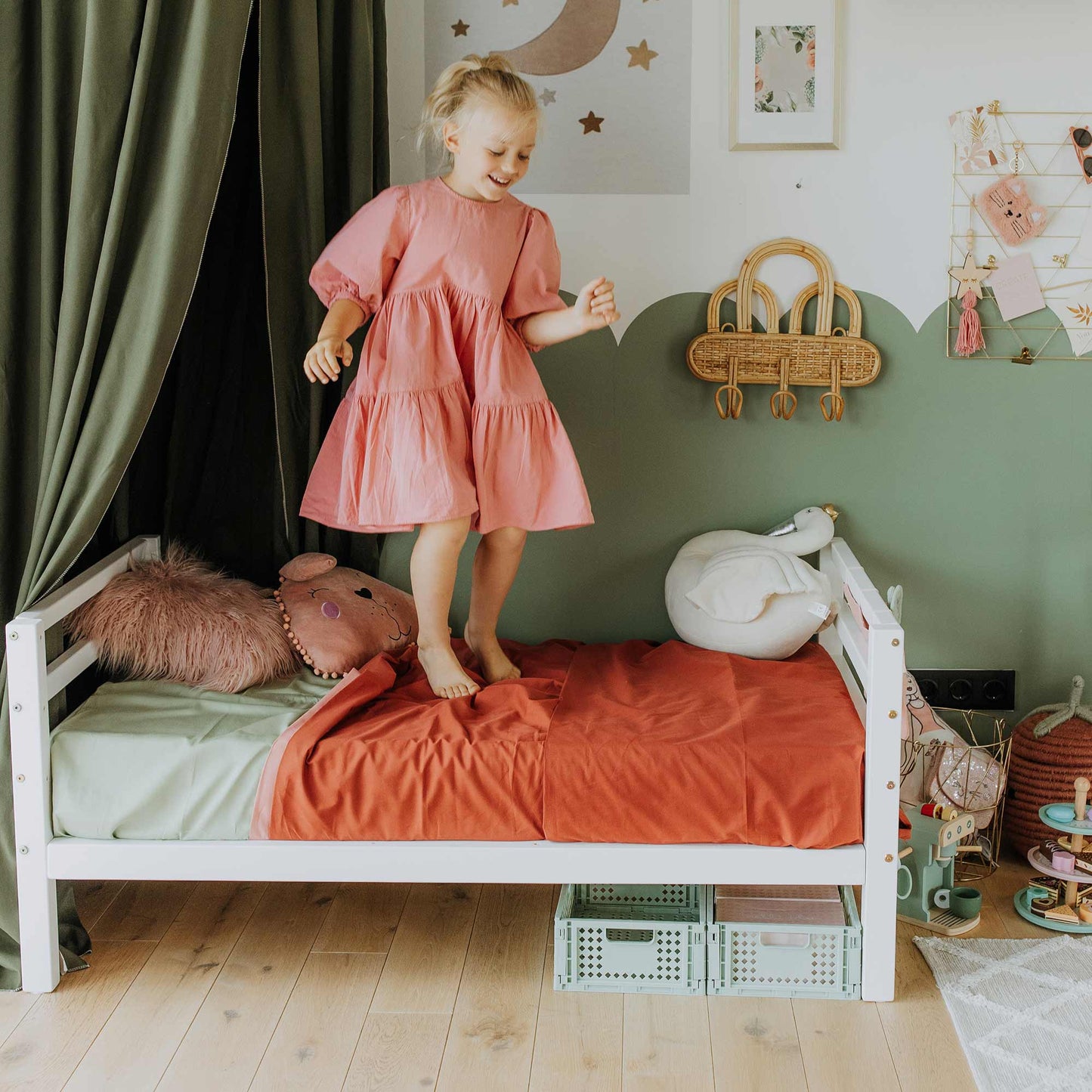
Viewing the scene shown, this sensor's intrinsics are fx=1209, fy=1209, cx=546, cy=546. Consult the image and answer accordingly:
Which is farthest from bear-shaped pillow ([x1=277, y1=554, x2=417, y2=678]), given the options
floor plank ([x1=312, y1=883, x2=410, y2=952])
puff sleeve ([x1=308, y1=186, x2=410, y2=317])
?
puff sleeve ([x1=308, y1=186, x2=410, y2=317])

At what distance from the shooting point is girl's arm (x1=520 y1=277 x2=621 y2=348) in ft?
6.29

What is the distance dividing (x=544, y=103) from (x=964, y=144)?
81cm

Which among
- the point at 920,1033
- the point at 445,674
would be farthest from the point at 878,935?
the point at 445,674

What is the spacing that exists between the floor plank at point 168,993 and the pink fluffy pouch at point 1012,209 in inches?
73.7

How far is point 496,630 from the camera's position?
2535mm

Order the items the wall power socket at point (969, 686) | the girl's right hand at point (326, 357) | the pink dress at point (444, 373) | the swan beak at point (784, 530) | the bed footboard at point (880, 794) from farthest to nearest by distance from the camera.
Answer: the wall power socket at point (969, 686), the swan beak at point (784, 530), the pink dress at point (444, 373), the girl's right hand at point (326, 357), the bed footboard at point (880, 794)

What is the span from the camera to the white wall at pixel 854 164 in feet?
7.54

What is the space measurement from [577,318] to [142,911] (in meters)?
1.28

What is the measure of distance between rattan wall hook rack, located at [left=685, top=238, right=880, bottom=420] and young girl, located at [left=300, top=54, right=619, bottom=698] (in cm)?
39

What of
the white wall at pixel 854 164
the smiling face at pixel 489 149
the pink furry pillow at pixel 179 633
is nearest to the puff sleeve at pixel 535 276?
the smiling face at pixel 489 149

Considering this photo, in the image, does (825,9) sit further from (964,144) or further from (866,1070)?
(866,1070)

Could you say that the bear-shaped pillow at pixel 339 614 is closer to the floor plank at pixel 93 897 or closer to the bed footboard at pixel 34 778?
the bed footboard at pixel 34 778

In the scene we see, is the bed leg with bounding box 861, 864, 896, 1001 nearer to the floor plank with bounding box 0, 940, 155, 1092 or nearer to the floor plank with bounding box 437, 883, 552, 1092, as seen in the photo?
the floor plank with bounding box 437, 883, 552, 1092

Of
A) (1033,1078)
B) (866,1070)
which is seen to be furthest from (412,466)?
(1033,1078)
